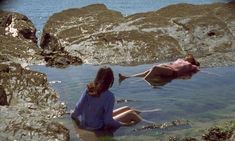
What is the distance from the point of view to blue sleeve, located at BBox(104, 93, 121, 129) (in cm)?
880

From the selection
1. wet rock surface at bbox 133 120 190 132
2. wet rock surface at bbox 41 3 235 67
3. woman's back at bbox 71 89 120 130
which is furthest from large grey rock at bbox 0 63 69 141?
wet rock surface at bbox 41 3 235 67

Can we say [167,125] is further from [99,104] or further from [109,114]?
[99,104]

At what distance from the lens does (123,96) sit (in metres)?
Result: 11.2

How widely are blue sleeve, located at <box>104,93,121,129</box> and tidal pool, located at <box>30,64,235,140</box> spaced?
0.49 ft

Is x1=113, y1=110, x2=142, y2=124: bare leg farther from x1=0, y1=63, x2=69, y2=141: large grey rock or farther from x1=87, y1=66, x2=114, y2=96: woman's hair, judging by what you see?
x1=0, y1=63, x2=69, y2=141: large grey rock

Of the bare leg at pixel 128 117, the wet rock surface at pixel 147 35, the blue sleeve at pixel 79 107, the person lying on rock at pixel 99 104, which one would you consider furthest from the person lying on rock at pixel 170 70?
the person lying on rock at pixel 99 104

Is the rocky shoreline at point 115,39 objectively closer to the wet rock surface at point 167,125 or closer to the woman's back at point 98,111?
the woman's back at point 98,111

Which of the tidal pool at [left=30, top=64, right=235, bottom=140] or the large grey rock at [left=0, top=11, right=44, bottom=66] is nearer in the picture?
the tidal pool at [left=30, top=64, right=235, bottom=140]

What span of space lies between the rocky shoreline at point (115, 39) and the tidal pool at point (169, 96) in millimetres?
795

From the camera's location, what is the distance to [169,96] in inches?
439

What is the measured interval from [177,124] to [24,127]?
2.73 meters

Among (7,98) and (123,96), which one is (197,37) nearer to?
(123,96)

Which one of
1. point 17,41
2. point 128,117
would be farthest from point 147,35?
point 128,117

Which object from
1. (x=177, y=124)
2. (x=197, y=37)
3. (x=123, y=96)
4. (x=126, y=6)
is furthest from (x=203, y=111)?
(x=126, y=6)
